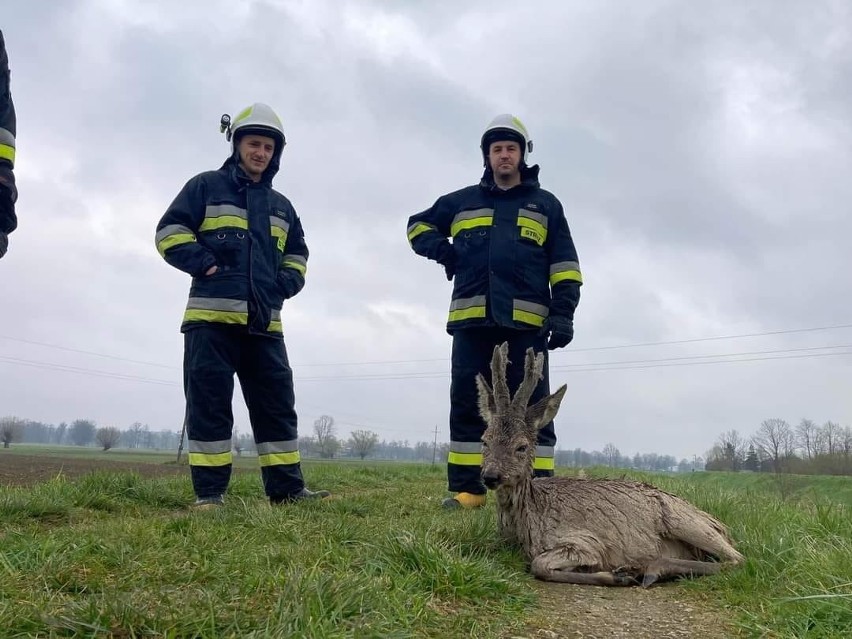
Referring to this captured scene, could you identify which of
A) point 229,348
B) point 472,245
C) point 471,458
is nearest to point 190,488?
point 229,348

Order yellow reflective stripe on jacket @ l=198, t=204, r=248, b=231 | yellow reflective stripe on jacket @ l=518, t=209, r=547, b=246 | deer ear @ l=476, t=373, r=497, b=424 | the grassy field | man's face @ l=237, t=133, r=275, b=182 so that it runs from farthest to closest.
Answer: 1. yellow reflective stripe on jacket @ l=518, t=209, r=547, b=246
2. man's face @ l=237, t=133, r=275, b=182
3. yellow reflective stripe on jacket @ l=198, t=204, r=248, b=231
4. deer ear @ l=476, t=373, r=497, b=424
5. the grassy field

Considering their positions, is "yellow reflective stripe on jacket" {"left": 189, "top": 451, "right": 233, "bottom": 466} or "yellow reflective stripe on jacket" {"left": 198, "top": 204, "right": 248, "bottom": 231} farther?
"yellow reflective stripe on jacket" {"left": 198, "top": 204, "right": 248, "bottom": 231}

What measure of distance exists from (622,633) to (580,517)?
158cm

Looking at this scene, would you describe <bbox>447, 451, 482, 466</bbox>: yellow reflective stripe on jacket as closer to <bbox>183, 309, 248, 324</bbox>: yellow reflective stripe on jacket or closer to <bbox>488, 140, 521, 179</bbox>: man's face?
<bbox>183, 309, 248, 324</bbox>: yellow reflective stripe on jacket

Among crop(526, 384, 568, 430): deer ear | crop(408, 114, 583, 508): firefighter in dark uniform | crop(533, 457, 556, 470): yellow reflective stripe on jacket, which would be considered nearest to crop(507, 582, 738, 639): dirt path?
crop(526, 384, 568, 430): deer ear

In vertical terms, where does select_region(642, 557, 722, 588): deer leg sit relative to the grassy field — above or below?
below

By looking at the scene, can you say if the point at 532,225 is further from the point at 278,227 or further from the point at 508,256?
the point at 278,227

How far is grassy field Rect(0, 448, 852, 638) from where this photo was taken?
217 centimetres

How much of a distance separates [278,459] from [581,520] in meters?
2.93

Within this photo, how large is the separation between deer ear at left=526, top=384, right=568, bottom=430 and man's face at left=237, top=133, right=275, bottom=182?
Answer: 3546 mm

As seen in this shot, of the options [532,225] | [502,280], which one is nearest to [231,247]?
[502,280]

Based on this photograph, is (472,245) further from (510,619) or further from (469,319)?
(510,619)

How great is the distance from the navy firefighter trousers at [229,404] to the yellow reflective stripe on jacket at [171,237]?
76 centimetres

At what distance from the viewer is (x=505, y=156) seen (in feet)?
21.4
